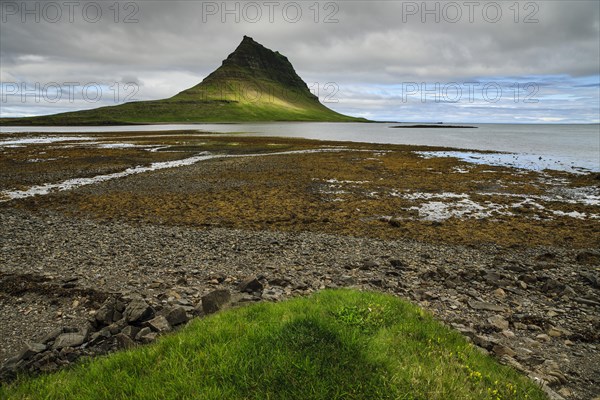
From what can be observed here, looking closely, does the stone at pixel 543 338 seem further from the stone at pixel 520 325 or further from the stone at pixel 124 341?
the stone at pixel 124 341

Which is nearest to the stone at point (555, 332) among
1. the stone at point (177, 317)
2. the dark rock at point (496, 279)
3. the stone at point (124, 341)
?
the dark rock at point (496, 279)

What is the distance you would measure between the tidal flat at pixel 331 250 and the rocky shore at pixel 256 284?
7cm

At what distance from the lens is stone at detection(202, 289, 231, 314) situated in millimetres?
9305

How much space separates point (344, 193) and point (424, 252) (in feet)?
46.8

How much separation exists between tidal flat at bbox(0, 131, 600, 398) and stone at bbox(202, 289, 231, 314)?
1.27 meters

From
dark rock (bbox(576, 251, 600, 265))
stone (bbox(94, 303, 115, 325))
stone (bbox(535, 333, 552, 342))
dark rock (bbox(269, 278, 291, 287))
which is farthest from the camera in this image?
dark rock (bbox(576, 251, 600, 265))

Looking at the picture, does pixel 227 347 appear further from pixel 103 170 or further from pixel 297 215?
pixel 103 170

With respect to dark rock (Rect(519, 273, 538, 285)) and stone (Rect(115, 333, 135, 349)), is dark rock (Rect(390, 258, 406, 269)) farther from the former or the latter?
stone (Rect(115, 333, 135, 349))

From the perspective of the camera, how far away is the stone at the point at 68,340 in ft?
25.6

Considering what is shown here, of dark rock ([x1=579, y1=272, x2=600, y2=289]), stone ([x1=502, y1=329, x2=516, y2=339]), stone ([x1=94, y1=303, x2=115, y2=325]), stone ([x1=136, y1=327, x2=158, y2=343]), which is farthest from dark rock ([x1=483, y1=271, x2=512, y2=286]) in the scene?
stone ([x1=94, y1=303, x2=115, y2=325])

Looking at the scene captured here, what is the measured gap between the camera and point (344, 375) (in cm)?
570

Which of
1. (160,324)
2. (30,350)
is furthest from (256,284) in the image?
(30,350)

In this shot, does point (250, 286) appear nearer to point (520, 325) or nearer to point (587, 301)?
point (520, 325)

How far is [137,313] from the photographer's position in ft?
29.0
